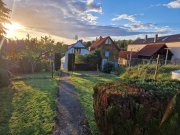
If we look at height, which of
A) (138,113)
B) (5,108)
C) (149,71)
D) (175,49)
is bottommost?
(5,108)

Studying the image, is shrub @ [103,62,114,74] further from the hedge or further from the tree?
the hedge

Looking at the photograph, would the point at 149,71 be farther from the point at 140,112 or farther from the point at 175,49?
the point at 175,49

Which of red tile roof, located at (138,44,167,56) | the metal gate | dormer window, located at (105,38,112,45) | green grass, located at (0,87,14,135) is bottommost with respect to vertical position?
green grass, located at (0,87,14,135)

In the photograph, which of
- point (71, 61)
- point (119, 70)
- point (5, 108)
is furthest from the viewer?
point (119, 70)

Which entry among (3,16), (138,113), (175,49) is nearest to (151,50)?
(175,49)

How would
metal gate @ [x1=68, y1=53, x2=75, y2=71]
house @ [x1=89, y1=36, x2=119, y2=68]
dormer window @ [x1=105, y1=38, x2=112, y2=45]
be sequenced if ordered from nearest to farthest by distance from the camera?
metal gate @ [x1=68, y1=53, x2=75, y2=71]
house @ [x1=89, y1=36, x2=119, y2=68]
dormer window @ [x1=105, y1=38, x2=112, y2=45]

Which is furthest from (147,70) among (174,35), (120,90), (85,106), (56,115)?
(174,35)

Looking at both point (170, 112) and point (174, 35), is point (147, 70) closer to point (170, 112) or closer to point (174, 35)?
point (170, 112)

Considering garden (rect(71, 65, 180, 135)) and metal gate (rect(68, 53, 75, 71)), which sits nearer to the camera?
garden (rect(71, 65, 180, 135))

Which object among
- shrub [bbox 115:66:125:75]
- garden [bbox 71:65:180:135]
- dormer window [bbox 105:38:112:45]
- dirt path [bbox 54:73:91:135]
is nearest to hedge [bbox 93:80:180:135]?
garden [bbox 71:65:180:135]

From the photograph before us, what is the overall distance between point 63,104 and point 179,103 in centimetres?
653

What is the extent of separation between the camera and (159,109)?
15.5 ft

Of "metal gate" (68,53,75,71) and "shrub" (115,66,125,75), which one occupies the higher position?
"metal gate" (68,53,75,71)

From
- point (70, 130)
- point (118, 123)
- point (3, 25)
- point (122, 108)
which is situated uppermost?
point (3, 25)
